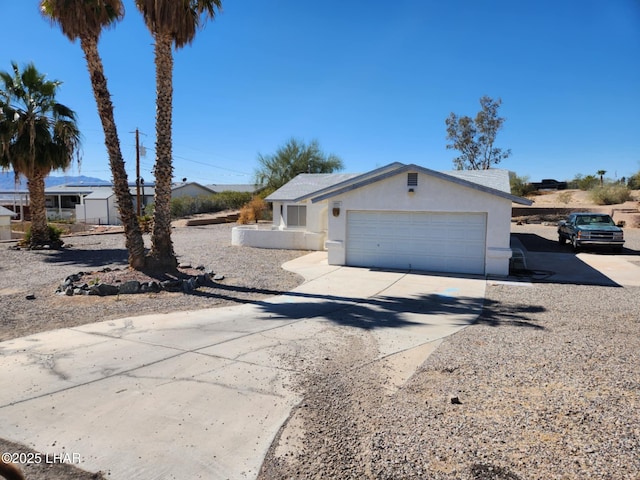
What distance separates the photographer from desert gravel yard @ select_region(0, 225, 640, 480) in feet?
12.1

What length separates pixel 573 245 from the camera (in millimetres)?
22094

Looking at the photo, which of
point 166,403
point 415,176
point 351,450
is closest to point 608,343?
point 351,450

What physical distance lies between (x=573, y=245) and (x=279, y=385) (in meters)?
21.2

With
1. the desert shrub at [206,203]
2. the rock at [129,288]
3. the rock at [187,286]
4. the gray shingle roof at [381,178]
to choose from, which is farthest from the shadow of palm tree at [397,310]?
the desert shrub at [206,203]

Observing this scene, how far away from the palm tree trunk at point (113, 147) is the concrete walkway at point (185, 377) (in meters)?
4.37

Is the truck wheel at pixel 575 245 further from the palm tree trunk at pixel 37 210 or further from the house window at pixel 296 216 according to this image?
the palm tree trunk at pixel 37 210

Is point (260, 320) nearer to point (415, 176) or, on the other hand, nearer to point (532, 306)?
point (532, 306)

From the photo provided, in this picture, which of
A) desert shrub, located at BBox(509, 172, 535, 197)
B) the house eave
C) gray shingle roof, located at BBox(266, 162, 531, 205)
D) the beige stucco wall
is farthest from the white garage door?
desert shrub, located at BBox(509, 172, 535, 197)

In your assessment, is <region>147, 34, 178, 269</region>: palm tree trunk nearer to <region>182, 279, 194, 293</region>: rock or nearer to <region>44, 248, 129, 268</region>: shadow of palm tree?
<region>182, 279, 194, 293</region>: rock

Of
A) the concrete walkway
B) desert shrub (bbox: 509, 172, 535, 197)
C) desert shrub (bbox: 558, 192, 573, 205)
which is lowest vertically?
the concrete walkway

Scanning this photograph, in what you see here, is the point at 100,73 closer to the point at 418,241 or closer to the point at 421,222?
the point at 421,222

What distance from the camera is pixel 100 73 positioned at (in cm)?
1241

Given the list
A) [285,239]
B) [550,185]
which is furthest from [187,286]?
[550,185]

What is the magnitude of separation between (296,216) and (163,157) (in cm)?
1238
